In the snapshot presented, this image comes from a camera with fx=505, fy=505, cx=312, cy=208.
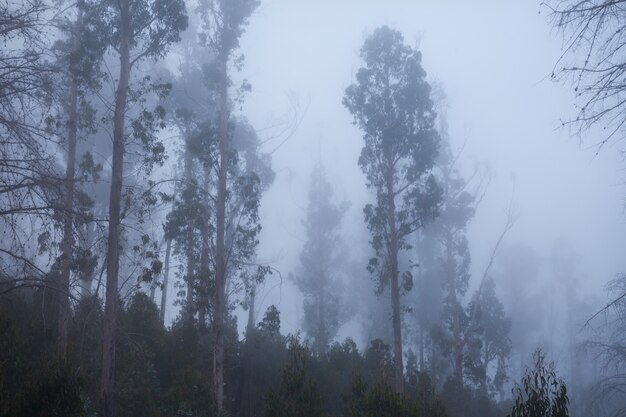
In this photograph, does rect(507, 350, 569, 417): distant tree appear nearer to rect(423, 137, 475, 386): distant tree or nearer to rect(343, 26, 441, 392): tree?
rect(343, 26, 441, 392): tree

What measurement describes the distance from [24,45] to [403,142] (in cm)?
1510

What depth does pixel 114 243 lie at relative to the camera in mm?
11742

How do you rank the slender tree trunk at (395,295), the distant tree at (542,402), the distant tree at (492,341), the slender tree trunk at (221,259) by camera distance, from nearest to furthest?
the distant tree at (542,402) → the slender tree trunk at (221,259) → the slender tree trunk at (395,295) → the distant tree at (492,341)

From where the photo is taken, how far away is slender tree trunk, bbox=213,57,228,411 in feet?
52.5

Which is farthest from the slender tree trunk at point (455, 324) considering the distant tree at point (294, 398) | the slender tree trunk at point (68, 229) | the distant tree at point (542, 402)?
the slender tree trunk at point (68, 229)

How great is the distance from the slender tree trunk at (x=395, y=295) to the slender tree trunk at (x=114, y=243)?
30.7 ft

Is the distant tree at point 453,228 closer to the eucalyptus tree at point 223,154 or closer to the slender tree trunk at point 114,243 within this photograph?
the eucalyptus tree at point 223,154

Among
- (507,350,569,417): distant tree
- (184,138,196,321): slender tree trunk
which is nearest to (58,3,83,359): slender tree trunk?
(184,138,196,321): slender tree trunk

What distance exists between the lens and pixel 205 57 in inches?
1113

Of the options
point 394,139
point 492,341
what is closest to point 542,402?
point 394,139

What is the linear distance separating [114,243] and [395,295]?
10.6m

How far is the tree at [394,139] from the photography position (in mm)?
20328

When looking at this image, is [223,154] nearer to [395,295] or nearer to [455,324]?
[395,295]

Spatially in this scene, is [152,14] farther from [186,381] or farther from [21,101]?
[186,381]
